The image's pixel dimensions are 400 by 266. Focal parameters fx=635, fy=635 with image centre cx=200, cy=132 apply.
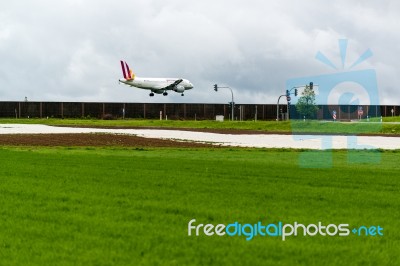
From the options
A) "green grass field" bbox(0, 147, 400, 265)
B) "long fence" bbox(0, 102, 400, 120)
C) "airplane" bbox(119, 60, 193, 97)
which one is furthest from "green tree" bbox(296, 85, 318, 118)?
"green grass field" bbox(0, 147, 400, 265)

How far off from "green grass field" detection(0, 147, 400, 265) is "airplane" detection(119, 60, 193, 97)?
98.3m

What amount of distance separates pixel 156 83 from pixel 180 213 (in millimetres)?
111222

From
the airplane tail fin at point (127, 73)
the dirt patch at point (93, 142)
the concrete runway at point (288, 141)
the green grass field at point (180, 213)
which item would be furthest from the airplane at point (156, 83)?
the green grass field at point (180, 213)

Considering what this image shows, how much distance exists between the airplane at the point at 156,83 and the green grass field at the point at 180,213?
322 ft

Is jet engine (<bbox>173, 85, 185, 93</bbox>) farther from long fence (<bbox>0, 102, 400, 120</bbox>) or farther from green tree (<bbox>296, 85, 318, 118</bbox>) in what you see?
green tree (<bbox>296, 85, 318, 118</bbox>)

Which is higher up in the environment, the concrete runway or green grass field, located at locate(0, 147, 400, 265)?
green grass field, located at locate(0, 147, 400, 265)

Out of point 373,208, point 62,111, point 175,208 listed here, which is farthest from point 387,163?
point 62,111

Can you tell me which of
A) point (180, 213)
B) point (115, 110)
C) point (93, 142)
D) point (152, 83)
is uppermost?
point (152, 83)

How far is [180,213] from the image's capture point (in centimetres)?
912

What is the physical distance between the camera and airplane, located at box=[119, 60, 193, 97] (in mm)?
114250

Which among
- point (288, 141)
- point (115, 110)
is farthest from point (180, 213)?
point (115, 110)

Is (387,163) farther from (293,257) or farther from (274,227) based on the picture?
(293,257)

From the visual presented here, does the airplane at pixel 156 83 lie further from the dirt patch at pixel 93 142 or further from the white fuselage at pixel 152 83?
the dirt patch at pixel 93 142

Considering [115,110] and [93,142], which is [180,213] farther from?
[115,110]
